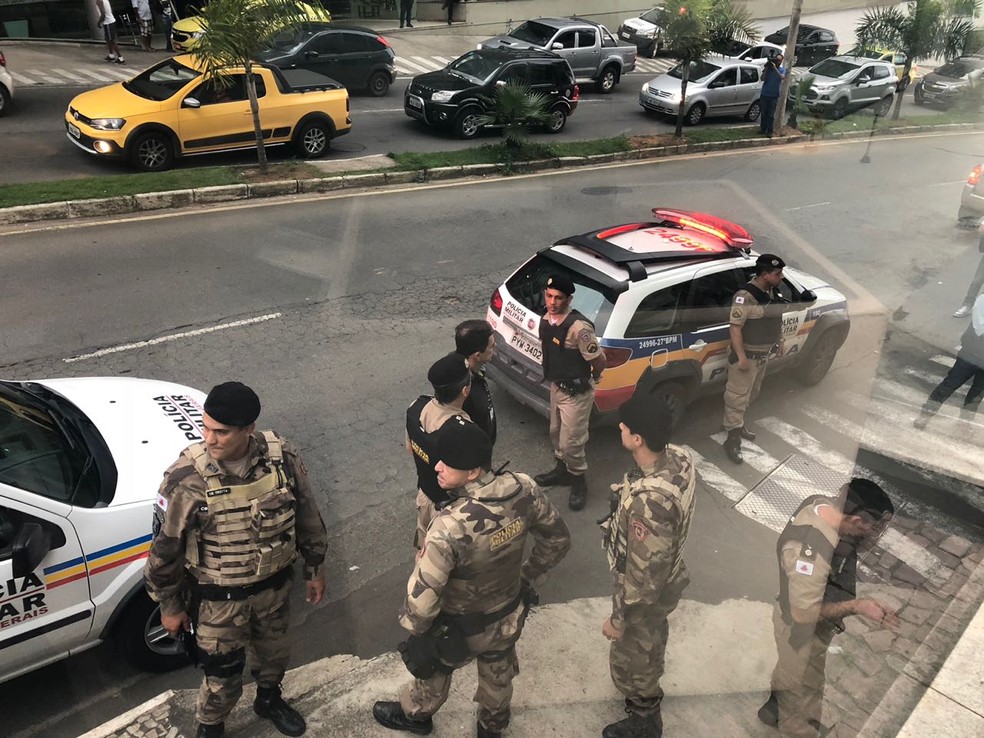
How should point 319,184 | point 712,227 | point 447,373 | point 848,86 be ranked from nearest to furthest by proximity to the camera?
point 447,373, point 712,227, point 319,184, point 848,86

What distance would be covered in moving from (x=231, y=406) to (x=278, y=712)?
159cm

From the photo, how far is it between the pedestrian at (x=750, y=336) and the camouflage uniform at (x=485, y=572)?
3.18 meters

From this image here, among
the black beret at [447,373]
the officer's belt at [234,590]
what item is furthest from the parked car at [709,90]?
the officer's belt at [234,590]

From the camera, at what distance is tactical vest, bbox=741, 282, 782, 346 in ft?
19.1

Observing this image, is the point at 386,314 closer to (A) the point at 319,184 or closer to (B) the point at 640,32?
(A) the point at 319,184

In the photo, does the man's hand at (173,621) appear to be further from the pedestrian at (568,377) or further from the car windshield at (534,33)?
the car windshield at (534,33)

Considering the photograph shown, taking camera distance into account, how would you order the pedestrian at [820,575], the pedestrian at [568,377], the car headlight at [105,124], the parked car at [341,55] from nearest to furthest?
the pedestrian at [820,575] → the pedestrian at [568,377] → the car headlight at [105,124] → the parked car at [341,55]

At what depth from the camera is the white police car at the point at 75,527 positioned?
3.33 meters

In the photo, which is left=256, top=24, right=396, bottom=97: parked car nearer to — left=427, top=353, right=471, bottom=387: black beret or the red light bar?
the red light bar

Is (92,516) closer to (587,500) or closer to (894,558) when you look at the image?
(587,500)

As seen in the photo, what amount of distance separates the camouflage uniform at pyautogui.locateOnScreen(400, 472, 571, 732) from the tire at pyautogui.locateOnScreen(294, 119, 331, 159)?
11.3 metres

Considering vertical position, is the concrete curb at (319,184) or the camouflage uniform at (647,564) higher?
the camouflage uniform at (647,564)

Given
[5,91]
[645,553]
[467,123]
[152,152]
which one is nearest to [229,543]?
[645,553]

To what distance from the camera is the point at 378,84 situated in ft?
59.5
